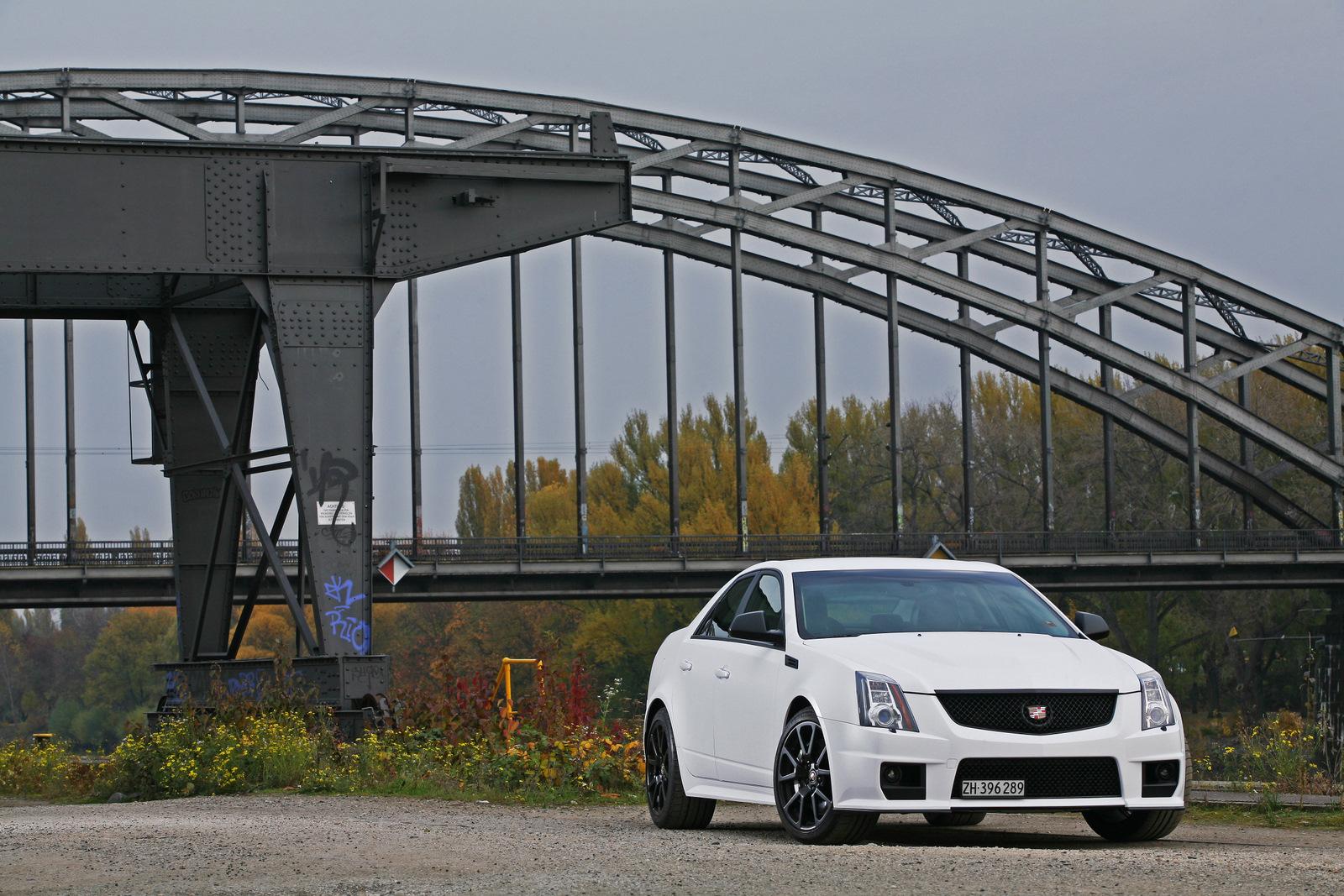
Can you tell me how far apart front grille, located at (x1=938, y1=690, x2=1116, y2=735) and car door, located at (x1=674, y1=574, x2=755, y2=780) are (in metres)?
1.87

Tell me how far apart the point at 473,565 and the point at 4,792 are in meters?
34.7

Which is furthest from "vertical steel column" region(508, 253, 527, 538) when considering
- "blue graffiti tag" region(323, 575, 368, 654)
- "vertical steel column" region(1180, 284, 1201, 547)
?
"blue graffiti tag" region(323, 575, 368, 654)

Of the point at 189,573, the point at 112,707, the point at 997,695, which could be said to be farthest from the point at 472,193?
the point at 112,707

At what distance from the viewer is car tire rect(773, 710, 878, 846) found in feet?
28.5

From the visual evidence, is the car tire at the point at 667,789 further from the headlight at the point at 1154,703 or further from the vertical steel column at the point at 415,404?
the vertical steel column at the point at 415,404

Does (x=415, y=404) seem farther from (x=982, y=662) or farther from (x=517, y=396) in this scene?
(x=982, y=662)

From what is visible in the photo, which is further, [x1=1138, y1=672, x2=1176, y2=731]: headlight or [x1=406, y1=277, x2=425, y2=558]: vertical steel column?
[x1=406, y1=277, x2=425, y2=558]: vertical steel column

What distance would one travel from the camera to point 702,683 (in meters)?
10.4

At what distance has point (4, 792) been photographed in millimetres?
17703

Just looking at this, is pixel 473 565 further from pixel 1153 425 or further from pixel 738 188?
pixel 1153 425

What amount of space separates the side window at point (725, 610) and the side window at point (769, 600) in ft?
0.44

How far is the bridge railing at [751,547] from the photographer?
4959cm

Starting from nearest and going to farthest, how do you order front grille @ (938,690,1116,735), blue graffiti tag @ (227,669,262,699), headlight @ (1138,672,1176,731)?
front grille @ (938,690,1116,735)
headlight @ (1138,672,1176,731)
blue graffiti tag @ (227,669,262,699)

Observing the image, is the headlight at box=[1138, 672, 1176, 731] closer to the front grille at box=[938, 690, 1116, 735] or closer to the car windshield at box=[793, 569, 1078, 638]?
the front grille at box=[938, 690, 1116, 735]
